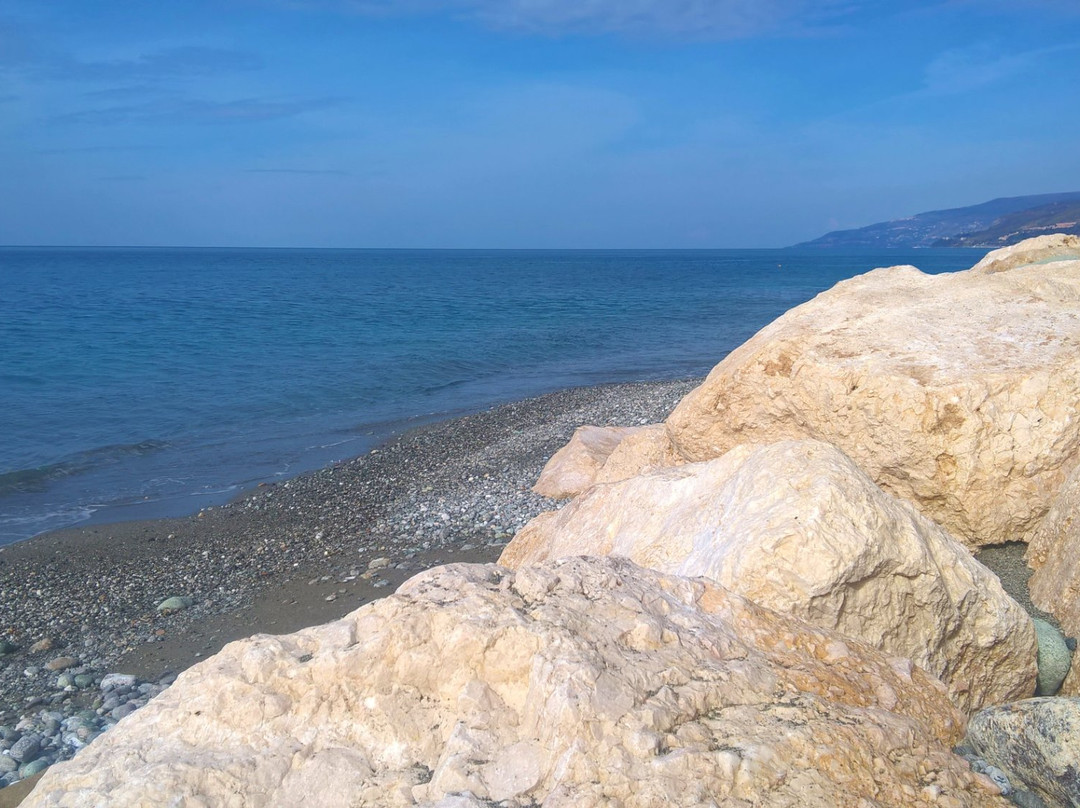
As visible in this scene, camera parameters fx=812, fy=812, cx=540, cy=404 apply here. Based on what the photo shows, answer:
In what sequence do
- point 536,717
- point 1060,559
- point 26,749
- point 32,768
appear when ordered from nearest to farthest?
point 536,717
point 1060,559
point 32,768
point 26,749

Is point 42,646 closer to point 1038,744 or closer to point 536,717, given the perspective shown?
point 536,717

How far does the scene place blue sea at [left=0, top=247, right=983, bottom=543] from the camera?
60.6 ft

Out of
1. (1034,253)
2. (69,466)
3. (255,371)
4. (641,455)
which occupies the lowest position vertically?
(69,466)

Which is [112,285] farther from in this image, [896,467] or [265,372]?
[896,467]

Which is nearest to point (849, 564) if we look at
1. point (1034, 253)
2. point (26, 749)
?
point (26, 749)

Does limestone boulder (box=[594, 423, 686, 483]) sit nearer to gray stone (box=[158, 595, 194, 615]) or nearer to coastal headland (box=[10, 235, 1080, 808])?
coastal headland (box=[10, 235, 1080, 808])

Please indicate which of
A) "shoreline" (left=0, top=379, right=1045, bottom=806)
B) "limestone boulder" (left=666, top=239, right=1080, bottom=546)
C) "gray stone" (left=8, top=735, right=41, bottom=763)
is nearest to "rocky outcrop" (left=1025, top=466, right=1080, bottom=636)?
"shoreline" (left=0, top=379, right=1045, bottom=806)

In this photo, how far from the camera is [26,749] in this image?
299 inches

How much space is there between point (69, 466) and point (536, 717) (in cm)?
1911

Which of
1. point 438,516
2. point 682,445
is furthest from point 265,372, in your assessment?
point 682,445

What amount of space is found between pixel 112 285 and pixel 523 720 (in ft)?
289

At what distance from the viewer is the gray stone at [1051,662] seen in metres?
5.11

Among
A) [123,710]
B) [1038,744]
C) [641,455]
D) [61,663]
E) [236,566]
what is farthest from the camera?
[236,566]

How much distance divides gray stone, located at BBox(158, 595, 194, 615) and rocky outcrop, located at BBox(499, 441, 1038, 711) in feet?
25.6
